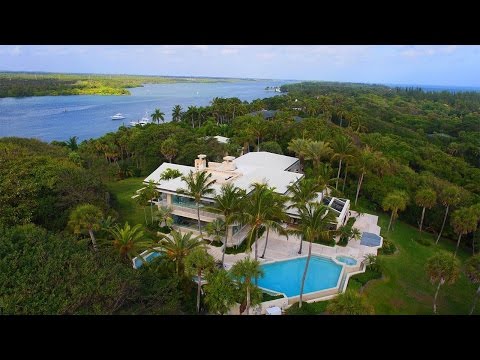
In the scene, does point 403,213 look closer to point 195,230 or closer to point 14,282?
point 195,230

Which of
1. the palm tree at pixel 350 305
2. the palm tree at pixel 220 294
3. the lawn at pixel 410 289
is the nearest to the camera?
the palm tree at pixel 350 305

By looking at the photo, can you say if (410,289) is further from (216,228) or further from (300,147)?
Answer: (300,147)

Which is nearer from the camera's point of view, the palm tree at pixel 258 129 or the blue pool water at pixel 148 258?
the blue pool water at pixel 148 258

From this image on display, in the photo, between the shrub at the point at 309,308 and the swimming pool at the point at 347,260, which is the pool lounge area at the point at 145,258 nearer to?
the shrub at the point at 309,308

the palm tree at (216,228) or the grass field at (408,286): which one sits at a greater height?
the palm tree at (216,228)

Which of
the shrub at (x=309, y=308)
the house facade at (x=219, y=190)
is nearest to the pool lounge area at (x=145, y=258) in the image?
the house facade at (x=219, y=190)

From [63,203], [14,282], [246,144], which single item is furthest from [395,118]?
[14,282]

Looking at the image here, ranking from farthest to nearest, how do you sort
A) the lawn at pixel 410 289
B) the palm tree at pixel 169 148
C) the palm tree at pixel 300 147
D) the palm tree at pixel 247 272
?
1. the palm tree at pixel 169 148
2. the palm tree at pixel 300 147
3. the lawn at pixel 410 289
4. the palm tree at pixel 247 272
